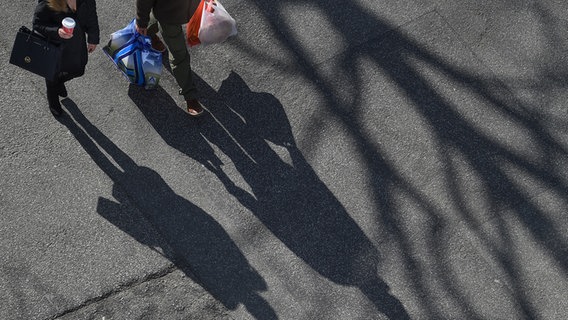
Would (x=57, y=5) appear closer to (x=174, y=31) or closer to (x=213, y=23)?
(x=174, y=31)

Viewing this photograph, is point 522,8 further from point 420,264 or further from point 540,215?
point 420,264

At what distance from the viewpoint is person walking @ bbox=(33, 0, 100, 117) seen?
5.99 meters

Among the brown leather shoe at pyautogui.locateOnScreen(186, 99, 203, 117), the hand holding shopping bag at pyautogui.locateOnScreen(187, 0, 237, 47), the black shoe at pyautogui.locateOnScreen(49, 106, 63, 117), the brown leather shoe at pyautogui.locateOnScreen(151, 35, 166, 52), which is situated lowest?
the black shoe at pyautogui.locateOnScreen(49, 106, 63, 117)

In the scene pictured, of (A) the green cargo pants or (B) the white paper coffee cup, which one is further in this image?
(A) the green cargo pants

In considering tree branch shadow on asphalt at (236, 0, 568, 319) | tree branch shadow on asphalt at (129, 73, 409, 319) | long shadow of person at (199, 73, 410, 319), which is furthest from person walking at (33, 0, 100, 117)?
tree branch shadow on asphalt at (236, 0, 568, 319)

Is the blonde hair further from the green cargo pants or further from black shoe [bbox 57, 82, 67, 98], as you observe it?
black shoe [bbox 57, 82, 67, 98]

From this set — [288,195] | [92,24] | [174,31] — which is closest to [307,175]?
[288,195]

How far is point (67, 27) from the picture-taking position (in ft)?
19.4

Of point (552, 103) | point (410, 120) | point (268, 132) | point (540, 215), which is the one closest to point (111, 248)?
point (268, 132)

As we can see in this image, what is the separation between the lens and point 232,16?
25.4ft

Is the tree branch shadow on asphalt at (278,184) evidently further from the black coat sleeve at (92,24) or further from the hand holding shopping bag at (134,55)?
the black coat sleeve at (92,24)

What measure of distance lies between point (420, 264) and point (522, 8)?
3.04m

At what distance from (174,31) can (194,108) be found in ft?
2.56

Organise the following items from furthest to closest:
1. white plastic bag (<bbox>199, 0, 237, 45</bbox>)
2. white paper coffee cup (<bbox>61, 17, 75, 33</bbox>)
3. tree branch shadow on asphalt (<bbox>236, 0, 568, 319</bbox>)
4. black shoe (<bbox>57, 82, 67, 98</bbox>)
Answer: white plastic bag (<bbox>199, 0, 237, 45</bbox>) < black shoe (<bbox>57, 82, 67, 98</bbox>) < tree branch shadow on asphalt (<bbox>236, 0, 568, 319</bbox>) < white paper coffee cup (<bbox>61, 17, 75, 33</bbox>)
